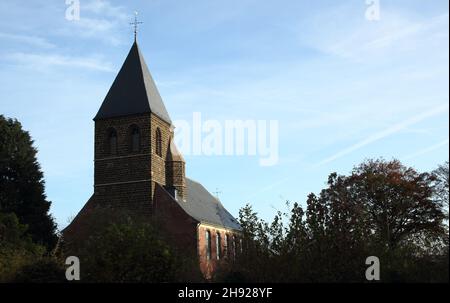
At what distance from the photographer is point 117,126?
4431 cm

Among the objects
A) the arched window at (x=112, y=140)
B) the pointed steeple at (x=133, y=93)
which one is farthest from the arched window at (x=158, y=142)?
the arched window at (x=112, y=140)

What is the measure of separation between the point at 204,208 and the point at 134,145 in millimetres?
9860

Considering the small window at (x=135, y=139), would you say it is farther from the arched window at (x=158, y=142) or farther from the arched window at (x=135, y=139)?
the arched window at (x=158, y=142)

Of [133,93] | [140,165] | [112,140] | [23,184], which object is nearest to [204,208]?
[140,165]

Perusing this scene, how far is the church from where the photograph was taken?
42.7m

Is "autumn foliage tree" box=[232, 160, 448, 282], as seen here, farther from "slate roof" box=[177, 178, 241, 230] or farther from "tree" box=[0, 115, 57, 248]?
"tree" box=[0, 115, 57, 248]

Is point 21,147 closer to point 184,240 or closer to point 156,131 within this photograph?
point 156,131

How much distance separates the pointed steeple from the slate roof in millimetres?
6980

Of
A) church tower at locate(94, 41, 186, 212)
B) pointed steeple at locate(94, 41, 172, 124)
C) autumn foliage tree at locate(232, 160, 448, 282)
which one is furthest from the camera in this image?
pointed steeple at locate(94, 41, 172, 124)

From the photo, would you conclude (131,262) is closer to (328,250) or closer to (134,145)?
(328,250)

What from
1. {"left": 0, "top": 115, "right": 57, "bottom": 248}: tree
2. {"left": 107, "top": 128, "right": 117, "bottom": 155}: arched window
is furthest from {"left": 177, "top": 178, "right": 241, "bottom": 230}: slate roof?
{"left": 0, "top": 115, "right": 57, "bottom": 248}: tree
